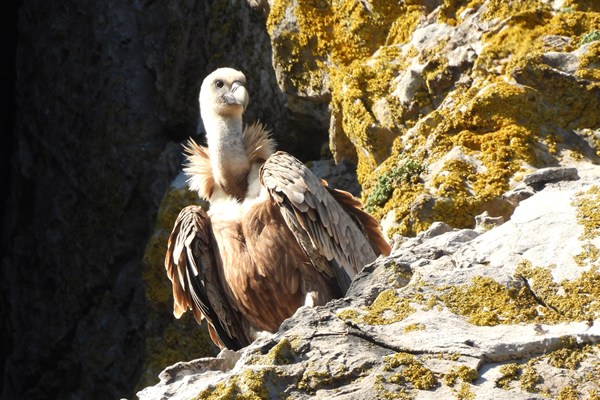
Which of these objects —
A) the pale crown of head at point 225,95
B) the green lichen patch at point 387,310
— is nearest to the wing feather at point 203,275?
the pale crown of head at point 225,95

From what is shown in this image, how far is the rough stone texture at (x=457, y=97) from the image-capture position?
849 centimetres

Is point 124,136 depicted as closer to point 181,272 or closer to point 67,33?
point 67,33

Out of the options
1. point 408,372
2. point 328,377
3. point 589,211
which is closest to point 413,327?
point 408,372

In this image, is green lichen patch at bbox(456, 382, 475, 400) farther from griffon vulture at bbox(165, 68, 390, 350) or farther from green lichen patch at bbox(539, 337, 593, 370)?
griffon vulture at bbox(165, 68, 390, 350)

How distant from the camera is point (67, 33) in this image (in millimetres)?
13227

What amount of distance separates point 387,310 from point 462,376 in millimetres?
653

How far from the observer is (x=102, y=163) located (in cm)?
1258

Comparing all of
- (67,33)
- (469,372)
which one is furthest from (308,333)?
(67,33)

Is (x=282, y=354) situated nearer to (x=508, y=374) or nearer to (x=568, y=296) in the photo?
(x=508, y=374)

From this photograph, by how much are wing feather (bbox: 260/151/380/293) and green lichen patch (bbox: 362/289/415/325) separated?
234 cm

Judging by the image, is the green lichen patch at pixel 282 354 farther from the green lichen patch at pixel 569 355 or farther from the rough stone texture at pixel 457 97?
the rough stone texture at pixel 457 97

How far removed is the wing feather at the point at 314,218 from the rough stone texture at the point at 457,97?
0.86 metres

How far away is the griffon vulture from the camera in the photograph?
7.67 m

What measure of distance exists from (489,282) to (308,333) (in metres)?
0.87
